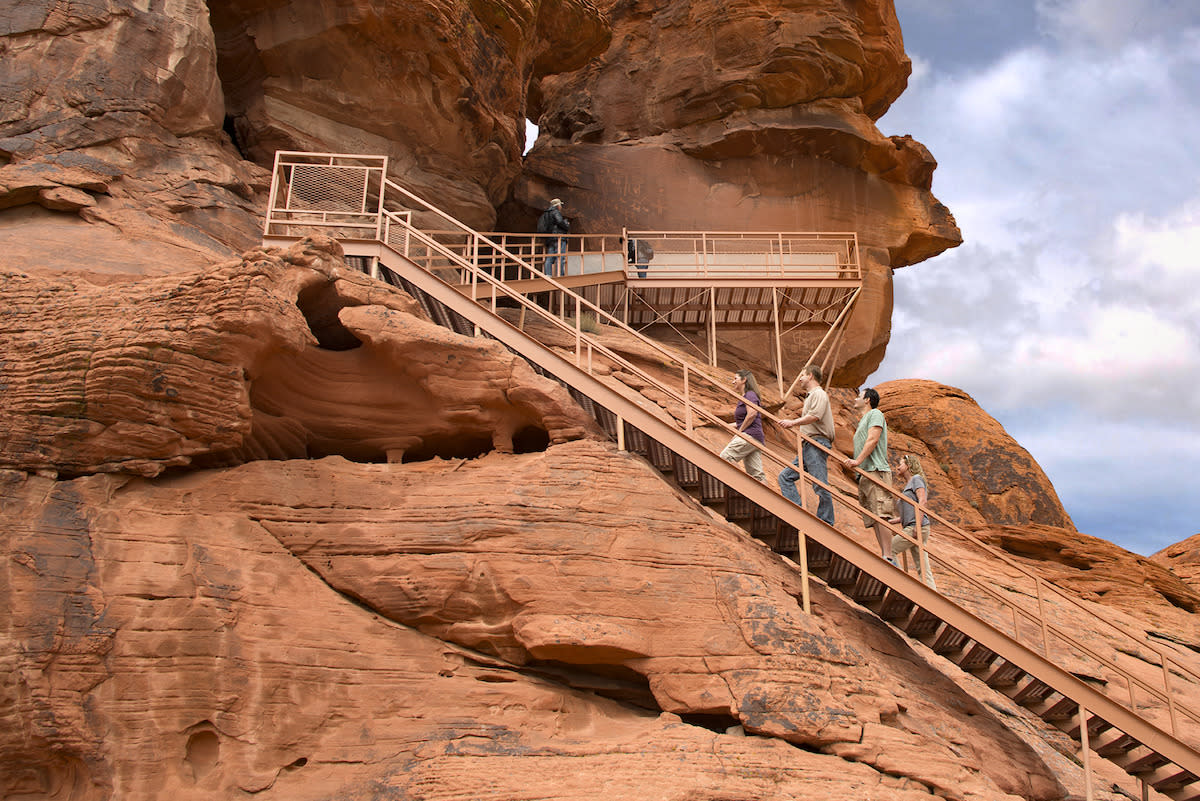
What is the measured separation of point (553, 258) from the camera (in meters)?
20.1

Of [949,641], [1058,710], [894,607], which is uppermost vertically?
[894,607]

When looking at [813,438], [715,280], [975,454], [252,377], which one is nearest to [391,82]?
[715,280]

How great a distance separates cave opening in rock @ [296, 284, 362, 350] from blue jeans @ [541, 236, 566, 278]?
7.03m

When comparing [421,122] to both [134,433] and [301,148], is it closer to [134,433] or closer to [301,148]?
[301,148]

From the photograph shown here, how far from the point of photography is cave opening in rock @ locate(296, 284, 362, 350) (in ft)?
34.9

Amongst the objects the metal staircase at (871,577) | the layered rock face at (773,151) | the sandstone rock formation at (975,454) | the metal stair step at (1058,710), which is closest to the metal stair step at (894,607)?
the metal staircase at (871,577)

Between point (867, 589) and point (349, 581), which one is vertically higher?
point (867, 589)

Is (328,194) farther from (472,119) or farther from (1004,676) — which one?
(1004,676)

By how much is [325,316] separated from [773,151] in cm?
1511

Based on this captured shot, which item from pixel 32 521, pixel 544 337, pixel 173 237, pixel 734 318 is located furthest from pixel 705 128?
pixel 32 521

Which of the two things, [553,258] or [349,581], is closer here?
[349,581]

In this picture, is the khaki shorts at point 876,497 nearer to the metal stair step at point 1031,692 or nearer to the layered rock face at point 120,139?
the metal stair step at point 1031,692

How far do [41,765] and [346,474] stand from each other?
3.47 m

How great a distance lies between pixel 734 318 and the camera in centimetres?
2139
